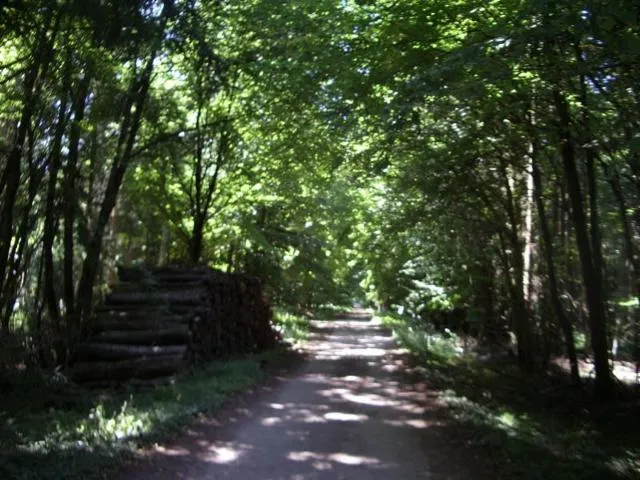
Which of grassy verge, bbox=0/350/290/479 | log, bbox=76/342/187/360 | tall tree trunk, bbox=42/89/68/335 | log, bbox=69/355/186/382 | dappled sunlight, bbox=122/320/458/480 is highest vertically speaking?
tall tree trunk, bbox=42/89/68/335

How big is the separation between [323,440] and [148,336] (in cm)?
536

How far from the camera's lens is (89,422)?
755cm

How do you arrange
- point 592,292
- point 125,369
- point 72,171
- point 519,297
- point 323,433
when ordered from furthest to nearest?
point 519,297 → point 125,369 → point 592,292 → point 72,171 → point 323,433

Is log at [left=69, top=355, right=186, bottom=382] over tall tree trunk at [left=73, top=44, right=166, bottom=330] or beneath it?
beneath

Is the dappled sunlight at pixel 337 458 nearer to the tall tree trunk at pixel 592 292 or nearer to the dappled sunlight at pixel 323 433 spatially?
the dappled sunlight at pixel 323 433

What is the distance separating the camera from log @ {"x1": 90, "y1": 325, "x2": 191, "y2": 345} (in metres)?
11.8

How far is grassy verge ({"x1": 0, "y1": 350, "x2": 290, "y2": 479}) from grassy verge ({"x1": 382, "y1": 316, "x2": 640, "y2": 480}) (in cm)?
398

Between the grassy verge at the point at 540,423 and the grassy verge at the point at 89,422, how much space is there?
398 centimetres

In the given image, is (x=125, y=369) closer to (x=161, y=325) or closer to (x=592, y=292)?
(x=161, y=325)

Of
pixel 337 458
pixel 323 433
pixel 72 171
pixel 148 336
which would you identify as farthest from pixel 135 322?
pixel 337 458

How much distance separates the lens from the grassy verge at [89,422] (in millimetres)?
5824

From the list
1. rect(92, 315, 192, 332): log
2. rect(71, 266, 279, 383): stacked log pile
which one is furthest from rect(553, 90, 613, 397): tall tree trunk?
rect(92, 315, 192, 332): log

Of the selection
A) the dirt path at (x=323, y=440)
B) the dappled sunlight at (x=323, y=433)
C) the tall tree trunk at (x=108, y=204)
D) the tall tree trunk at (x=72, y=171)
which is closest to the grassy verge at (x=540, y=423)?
the dirt path at (x=323, y=440)

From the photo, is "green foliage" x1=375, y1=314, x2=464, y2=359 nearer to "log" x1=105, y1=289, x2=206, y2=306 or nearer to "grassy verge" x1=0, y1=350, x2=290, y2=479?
"log" x1=105, y1=289, x2=206, y2=306
